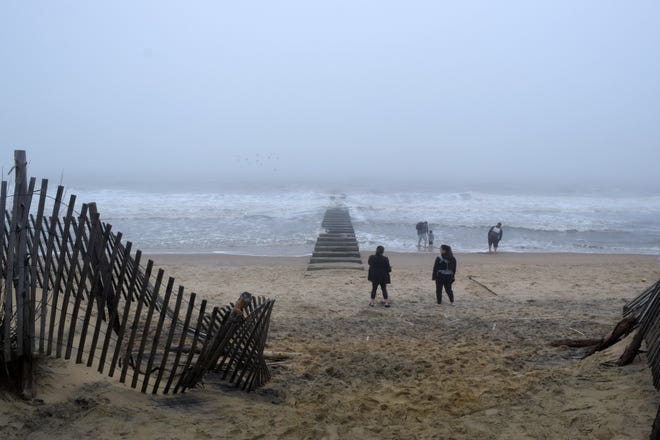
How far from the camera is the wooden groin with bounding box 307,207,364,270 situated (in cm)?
1705

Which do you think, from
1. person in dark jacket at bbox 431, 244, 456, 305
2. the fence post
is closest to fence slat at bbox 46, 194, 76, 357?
the fence post

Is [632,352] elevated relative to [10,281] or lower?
lower

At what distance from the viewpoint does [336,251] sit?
19.1 meters

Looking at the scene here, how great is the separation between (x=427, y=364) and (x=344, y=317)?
3.50 m

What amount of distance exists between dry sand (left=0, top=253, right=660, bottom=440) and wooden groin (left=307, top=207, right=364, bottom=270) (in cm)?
531

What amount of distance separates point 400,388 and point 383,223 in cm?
2529

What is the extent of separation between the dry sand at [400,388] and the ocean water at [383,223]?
37.8 ft

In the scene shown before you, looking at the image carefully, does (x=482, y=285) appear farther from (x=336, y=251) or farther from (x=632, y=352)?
(x=632, y=352)

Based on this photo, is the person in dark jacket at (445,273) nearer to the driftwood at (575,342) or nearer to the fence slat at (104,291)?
the driftwood at (575,342)

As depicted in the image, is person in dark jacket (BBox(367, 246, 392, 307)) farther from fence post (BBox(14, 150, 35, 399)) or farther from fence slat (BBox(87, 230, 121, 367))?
→ fence post (BBox(14, 150, 35, 399))

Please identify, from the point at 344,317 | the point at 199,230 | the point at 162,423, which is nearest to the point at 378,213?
the point at 199,230

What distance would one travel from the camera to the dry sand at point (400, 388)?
3922 millimetres

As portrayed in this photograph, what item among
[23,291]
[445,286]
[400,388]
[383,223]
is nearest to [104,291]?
[23,291]

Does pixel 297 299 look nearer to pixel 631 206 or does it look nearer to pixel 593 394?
pixel 593 394
